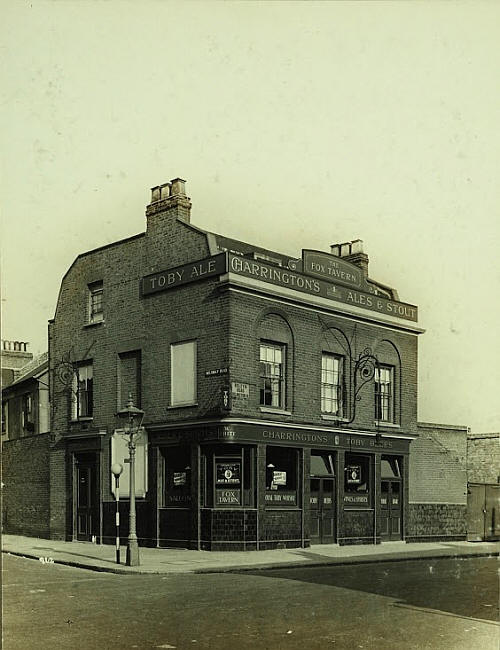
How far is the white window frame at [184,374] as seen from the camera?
16.7 meters

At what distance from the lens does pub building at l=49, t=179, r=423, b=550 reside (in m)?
16.1

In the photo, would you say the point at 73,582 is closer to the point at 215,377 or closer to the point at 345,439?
the point at 215,377

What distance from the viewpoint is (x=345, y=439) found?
2219cm

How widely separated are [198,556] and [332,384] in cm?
646

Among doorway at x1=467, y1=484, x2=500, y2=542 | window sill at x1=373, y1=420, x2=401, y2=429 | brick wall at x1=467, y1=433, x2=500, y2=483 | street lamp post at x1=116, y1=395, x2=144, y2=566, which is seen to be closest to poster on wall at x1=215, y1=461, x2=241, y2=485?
street lamp post at x1=116, y1=395, x2=144, y2=566

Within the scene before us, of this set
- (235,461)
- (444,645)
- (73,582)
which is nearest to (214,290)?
(235,461)

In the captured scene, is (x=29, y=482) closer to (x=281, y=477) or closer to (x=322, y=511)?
(x=281, y=477)

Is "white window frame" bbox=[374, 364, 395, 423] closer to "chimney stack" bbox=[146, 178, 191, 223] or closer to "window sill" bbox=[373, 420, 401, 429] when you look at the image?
"window sill" bbox=[373, 420, 401, 429]

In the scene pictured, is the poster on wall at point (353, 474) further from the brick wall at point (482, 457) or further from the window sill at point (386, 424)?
the brick wall at point (482, 457)

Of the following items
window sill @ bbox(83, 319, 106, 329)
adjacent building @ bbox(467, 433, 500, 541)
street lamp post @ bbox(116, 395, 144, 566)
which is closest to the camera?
street lamp post @ bbox(116, 395, 144, 566)

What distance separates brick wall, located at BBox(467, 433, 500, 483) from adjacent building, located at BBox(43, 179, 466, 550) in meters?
2.83

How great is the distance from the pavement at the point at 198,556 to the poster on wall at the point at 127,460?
1343 mm

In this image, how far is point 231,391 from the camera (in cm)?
1855

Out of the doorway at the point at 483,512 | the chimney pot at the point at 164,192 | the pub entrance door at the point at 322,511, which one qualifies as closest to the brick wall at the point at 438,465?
the doorway at the point at 483,512
